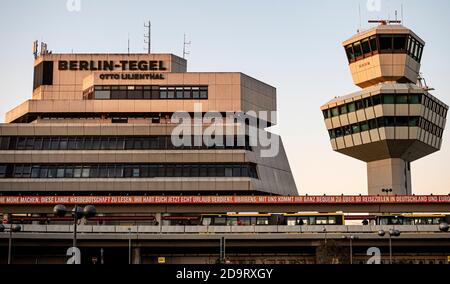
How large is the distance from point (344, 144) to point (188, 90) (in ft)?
87.1

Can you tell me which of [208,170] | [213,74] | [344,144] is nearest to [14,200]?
[208,170]

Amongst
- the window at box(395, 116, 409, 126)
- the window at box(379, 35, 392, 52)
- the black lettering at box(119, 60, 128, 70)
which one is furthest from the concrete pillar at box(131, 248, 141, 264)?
the window at box(379, 35, 392, 52)

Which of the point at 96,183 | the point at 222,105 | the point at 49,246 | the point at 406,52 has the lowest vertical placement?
the point at 49,246

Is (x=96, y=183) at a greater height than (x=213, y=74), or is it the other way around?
(x=213, y=74)

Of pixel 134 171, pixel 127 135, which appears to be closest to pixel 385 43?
pixel 127 135

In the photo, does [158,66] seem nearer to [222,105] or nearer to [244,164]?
[222,105]

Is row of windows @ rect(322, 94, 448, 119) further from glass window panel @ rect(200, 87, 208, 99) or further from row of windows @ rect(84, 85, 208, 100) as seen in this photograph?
row of windows @ rect(84, 85, 208, 100)

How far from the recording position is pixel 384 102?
120875 mm

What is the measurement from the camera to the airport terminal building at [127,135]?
117 meters

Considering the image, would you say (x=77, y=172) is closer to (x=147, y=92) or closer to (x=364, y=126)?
(x=147, y=92)

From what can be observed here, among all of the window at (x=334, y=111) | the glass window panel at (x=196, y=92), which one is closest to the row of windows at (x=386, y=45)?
the window at (x=334, y=111)

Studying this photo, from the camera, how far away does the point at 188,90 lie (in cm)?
12425

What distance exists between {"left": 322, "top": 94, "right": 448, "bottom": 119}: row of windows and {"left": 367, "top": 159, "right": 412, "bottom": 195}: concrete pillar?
9431 mm

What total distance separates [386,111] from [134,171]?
39837mm
